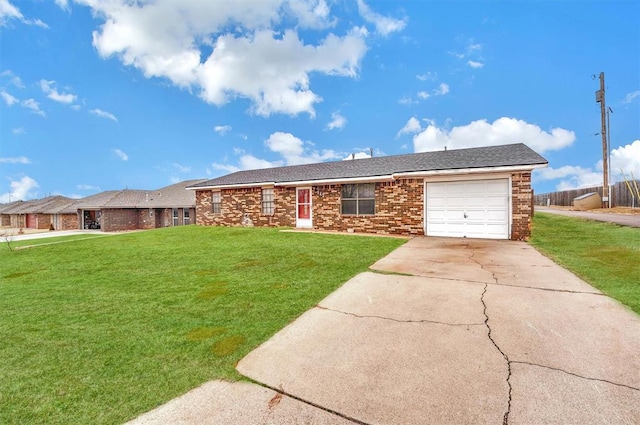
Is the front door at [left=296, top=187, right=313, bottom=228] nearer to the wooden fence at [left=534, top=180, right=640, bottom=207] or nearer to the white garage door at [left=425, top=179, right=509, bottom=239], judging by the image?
the white garage door at [left=425, top=179, right=509, bottom=239]

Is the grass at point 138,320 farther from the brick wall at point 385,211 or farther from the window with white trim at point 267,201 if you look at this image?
the window with white trim at point 267,201

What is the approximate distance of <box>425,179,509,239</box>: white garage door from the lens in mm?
11062

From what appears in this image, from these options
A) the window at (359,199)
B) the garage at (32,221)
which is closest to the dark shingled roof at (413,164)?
the window at (359,199)

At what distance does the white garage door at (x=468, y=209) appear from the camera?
A: 11062 mm

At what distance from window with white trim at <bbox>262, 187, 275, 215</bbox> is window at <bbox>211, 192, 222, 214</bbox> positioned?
337cm

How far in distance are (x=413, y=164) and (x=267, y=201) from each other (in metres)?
7.99

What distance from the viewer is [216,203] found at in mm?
18531

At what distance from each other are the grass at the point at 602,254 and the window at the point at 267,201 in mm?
11962

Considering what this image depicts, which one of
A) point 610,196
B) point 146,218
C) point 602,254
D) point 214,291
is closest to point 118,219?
point 146,218

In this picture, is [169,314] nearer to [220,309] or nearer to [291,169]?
[220,309]

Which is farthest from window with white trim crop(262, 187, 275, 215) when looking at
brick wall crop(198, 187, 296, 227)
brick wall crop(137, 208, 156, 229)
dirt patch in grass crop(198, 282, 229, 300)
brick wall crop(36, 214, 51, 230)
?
brick wall crop(36, 214, 51, 230)

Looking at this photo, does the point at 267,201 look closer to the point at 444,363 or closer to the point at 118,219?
the point at 444,363

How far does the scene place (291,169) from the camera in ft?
62.3

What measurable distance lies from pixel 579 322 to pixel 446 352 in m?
2.10
